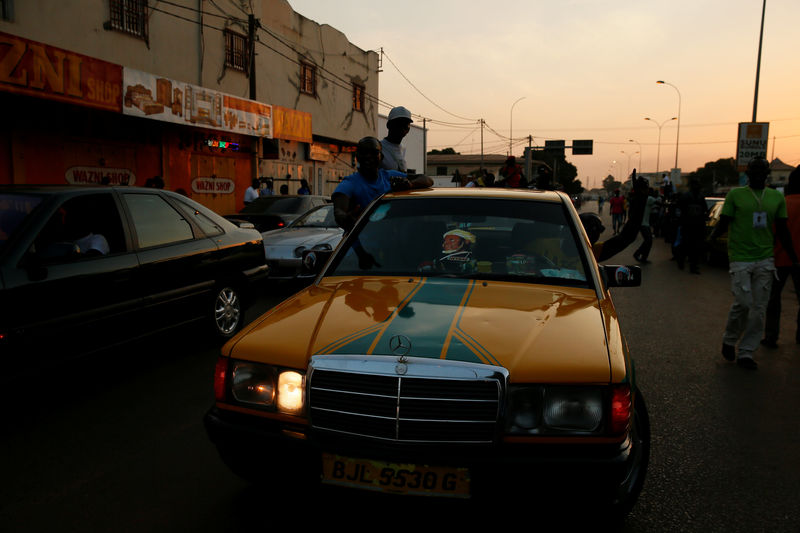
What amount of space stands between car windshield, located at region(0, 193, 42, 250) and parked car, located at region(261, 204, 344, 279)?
408 centimetres

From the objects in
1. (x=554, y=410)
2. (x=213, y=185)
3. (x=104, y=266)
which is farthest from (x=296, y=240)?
(x=213, y=185)

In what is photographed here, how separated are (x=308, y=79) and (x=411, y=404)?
2551cm

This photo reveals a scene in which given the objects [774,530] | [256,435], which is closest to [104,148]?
[256,435]

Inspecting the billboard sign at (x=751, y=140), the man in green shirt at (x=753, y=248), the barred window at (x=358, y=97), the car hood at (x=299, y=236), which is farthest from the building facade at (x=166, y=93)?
the billboard sign at (x=751, y=140)

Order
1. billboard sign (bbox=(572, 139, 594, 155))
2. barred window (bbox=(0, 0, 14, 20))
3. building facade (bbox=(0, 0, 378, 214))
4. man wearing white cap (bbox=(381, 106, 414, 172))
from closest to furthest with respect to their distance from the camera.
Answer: man wearing white cap (bbox=(381, 106, 414, 172)) → barred window (bbox=(0, 0, 14, 20)) → building facade (bbox=(0, 0, 378, 214)) → billboard sign (bbox=(572, 139, 594, 155))

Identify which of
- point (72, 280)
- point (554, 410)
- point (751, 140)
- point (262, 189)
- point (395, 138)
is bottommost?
point (554, 410)

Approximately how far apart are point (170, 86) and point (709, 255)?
44.6 feet

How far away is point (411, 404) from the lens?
2199 mm

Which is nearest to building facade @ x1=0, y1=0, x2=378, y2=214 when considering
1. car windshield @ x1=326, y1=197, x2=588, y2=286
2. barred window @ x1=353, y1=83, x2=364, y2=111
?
barred window @ x1=353, y1=83, x2=364, y2=111

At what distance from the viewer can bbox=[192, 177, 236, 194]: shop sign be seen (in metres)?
19.1

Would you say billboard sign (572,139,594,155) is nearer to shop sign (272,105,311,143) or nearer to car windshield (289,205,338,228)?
shop sign (272,105,311,143)

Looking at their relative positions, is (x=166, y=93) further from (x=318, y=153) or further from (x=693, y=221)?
(x=318, y=153)

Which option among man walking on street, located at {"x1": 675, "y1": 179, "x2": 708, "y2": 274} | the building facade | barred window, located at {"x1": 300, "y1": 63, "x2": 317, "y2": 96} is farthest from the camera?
barred window, located at {"x1": 300, "y1": 63, "x2": 317, "y2": 96}

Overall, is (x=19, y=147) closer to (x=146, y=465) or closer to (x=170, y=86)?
(x=170, y=86)
